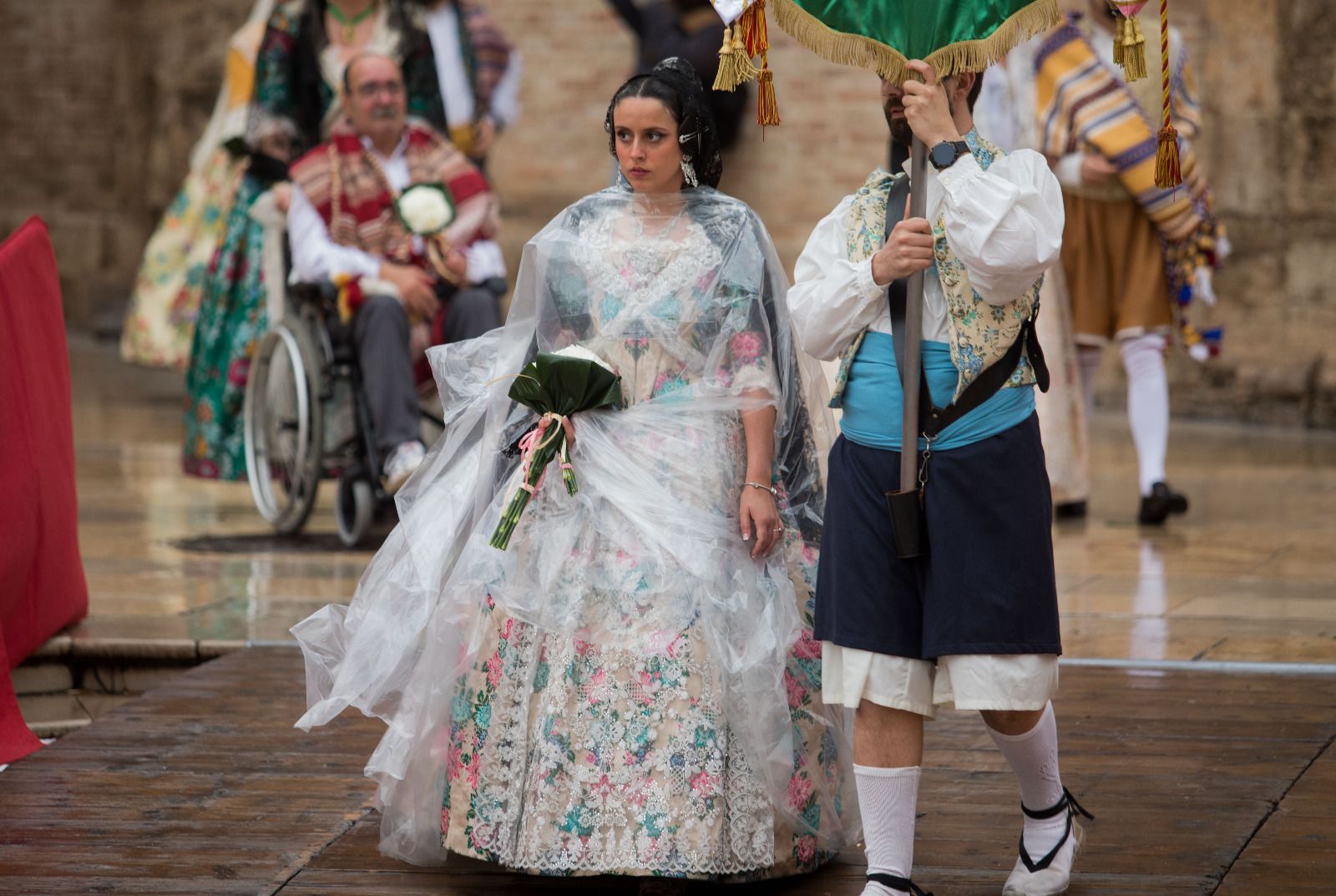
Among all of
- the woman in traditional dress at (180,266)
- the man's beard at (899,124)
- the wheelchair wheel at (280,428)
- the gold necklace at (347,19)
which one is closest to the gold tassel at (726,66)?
the man's beard at (899,124)

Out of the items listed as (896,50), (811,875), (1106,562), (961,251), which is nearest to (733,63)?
(896,50)

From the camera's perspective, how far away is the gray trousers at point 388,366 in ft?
21.4

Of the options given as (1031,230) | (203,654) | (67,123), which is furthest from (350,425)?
(67,123)

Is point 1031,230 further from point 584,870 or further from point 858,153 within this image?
point 858,153

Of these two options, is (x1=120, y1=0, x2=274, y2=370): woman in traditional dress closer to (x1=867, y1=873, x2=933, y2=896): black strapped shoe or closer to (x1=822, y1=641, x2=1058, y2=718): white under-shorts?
(x1=822, y1=641, x2=1058, y2=718): white under-shorts

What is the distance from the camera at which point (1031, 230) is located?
2975 millimetres

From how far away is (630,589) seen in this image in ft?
11.0

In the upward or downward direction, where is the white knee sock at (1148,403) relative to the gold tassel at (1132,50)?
downward

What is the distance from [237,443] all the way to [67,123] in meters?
9.53

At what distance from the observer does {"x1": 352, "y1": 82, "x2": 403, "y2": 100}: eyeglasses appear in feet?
21.9

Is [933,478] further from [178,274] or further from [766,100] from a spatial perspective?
[178,274]

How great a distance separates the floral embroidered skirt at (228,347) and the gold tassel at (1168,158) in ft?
15.5

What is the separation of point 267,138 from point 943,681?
180 inches

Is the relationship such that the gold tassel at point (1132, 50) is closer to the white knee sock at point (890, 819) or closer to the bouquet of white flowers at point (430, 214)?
the white knee sock at point (890, 819)
